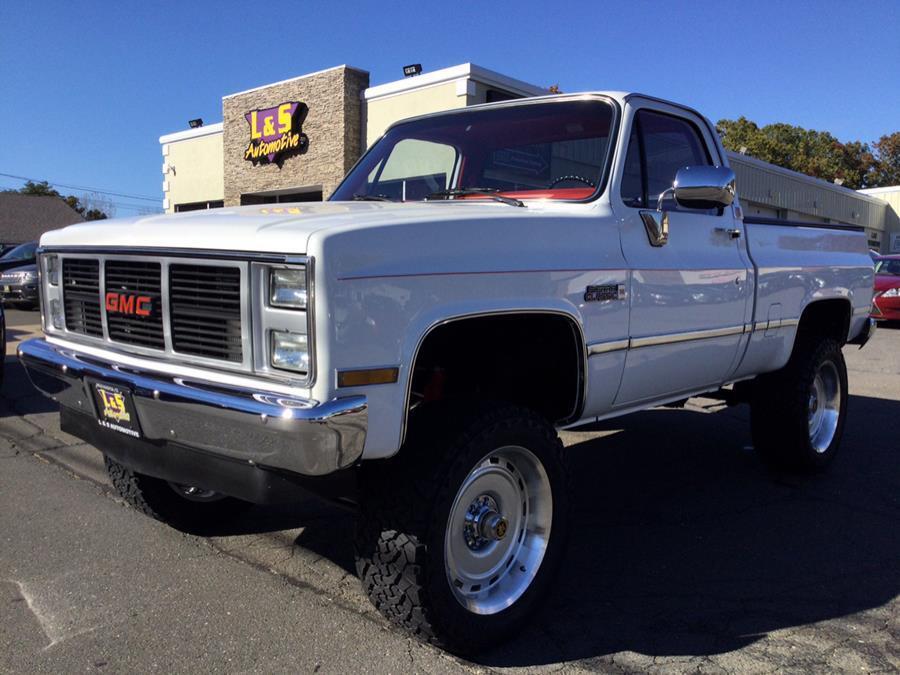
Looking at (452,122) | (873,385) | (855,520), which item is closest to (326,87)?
(873,385)

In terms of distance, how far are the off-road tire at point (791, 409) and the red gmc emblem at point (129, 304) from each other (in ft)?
12.4

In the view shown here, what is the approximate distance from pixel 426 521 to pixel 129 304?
1.30 meters

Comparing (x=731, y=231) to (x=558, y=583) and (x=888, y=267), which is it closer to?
(x=558, y=583)

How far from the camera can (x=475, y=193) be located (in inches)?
137

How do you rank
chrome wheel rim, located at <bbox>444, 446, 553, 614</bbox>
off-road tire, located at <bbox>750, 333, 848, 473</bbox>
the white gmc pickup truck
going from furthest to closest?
off-road tire, located at <bbox>750, 333, 848, 473</bbox>, chrome wheel rim, located at <bbox>444, 446, 553, 614</bbox>, the white gmc pickup truck

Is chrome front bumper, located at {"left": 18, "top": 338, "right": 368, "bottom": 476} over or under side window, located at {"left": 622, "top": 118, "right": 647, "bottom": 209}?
under

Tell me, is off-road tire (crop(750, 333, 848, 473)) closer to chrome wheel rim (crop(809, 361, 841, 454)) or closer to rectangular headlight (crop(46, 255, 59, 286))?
chrome wheel rim (crop(809, 361, 841, 454))

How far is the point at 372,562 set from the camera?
8.40ft

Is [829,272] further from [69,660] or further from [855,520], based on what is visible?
[69,660]

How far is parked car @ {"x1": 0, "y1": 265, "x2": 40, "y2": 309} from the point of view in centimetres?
1566

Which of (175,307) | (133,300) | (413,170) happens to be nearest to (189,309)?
(175,307)

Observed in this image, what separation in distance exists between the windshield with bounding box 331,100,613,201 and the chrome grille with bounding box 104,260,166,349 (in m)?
1.38

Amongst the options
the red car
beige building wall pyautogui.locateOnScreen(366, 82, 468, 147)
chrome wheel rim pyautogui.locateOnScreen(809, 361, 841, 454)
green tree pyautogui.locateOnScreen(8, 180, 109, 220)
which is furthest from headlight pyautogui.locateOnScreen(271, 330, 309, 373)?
green tree pyautogui.locateOnScreen(8, 180, 109, 220)

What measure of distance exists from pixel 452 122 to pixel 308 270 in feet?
7.17
